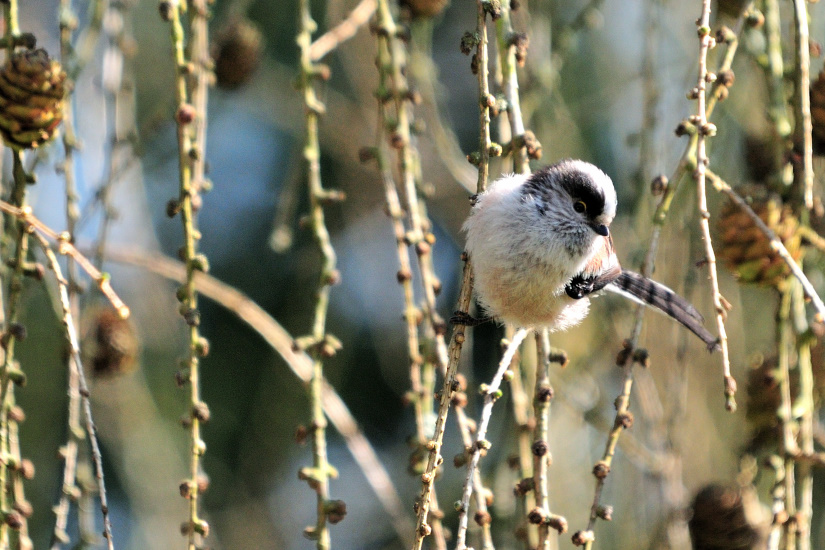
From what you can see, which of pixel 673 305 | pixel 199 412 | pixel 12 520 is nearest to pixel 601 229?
pixel 673 305

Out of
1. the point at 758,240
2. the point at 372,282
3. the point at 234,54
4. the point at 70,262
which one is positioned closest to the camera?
the point at 70,262

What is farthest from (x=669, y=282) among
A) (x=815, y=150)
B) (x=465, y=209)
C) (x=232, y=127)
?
(x=232, y=127)

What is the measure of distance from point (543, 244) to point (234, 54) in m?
1.40

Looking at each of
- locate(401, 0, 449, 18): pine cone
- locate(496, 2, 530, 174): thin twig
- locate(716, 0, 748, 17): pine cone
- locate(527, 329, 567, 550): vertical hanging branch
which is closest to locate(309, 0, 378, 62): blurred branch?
locate(401, 0, 449, 18): pine cone

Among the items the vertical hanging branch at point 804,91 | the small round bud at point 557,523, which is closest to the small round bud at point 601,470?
the small round bud at point 557,523

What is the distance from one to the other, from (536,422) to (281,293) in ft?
9.76

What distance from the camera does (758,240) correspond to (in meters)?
2.30

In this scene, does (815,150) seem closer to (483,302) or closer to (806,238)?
(806,238)

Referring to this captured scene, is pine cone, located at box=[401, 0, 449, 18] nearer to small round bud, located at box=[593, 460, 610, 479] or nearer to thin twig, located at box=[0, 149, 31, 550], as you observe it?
thin twig, located at box=[0, 149, 31, 550]

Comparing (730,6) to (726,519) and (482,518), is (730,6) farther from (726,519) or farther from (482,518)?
(482,518)

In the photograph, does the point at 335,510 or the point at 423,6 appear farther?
the point at 423,6

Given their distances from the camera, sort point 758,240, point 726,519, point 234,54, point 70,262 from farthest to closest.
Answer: point 234,54 < point 726,519 < point 758,240 < point 70,262

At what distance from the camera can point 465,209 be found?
3.64 metres

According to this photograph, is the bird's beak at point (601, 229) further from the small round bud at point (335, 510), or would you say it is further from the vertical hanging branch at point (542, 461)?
the small round bud at point (335, 510)
